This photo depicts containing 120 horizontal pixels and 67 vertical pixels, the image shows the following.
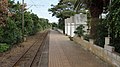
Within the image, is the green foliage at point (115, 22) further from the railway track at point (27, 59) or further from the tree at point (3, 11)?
the tree at point (3, 11)

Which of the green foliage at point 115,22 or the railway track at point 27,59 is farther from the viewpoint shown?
the railway track at point 27,59

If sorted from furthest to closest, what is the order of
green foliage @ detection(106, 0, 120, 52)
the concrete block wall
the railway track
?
1. the railway track
2. the concrete block wall
3. green foliage @ detection(106, 0, 120, 52)

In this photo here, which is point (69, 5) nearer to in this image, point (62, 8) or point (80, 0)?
point (62, 8)

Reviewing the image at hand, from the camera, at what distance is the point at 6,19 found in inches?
893

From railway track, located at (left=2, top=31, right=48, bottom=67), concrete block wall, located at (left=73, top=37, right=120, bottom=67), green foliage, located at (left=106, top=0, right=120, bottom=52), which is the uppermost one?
green foliage, located at (left=106, top=0, right=120, bottom=52)

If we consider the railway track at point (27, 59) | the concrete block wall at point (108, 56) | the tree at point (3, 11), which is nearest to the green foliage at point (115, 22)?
the concrete block wall at point (108, 56)

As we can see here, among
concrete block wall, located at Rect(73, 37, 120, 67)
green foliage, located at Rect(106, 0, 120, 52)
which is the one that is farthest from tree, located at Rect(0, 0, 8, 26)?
green foliage, located at Rect(106, 0, 120, 52)

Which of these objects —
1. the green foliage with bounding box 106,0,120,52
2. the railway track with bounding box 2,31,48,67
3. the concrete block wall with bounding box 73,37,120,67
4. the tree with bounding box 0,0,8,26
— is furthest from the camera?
the tree with bounding box 0,0,8,26

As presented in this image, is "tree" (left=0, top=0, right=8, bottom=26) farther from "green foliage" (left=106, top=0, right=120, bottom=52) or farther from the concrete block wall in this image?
"green foliage" (left=106, top=0, right=120, bottom=52)

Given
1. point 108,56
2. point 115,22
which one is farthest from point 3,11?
point 115,22

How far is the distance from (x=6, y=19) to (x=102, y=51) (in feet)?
38.8

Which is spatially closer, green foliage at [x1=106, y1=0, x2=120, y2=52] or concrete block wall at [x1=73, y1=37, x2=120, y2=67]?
green foliage at [x1=106, y1=0, x2=120, y2=52]

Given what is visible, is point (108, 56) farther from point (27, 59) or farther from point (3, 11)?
point (3, 11)

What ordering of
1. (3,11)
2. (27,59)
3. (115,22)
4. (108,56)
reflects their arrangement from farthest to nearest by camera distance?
(3,11) < (27,59) < (108,56) < (115,22)
